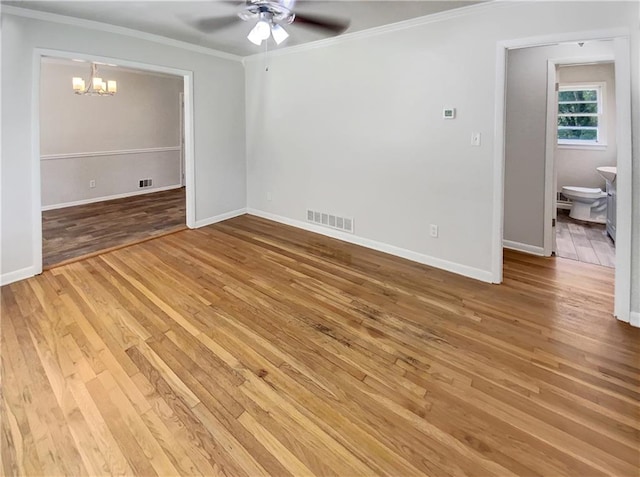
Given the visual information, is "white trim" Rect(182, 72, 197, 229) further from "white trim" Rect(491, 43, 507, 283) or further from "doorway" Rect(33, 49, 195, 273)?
"white trim" Rect(491, 43, 507, 283)

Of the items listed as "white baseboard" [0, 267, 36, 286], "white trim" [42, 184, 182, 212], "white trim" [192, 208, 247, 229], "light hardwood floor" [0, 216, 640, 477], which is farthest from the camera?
"white trim" [42, 184, 182, 212]

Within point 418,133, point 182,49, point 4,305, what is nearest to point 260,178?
point 182,49

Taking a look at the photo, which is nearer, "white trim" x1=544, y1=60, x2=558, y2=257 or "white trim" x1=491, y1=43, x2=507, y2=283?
"white trim" x1=491, y1=43, x2=507, y2=283

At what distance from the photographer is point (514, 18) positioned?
2.89 m

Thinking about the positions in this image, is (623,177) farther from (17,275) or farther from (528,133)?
(17,275)

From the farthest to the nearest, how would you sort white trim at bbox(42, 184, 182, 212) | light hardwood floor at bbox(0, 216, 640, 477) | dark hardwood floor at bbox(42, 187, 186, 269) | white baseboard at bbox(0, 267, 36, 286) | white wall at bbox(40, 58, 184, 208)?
white trim at bbox(42, 184, 182, 212) → white wall at bbox(40, 58, 184, 208) → dark hardwood floor at bbox(42, 187, 186, 269) → white baseboard at bbox(0, 267, 36, 286) → light hardwood floor at bbox(0, 216, 640, 477)

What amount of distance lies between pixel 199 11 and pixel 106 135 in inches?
174

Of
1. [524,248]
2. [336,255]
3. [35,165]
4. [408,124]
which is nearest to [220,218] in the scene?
[336,255]

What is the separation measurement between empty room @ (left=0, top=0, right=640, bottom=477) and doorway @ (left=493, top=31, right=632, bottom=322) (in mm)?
16

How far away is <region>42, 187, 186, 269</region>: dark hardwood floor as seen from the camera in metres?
4.18

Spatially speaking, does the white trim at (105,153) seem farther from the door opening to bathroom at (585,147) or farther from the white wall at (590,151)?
the white wall at (590,151)

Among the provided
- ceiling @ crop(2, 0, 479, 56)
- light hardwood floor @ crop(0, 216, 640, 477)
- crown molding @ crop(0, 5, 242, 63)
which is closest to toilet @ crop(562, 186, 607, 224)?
light hardwood floor @ crop(0, 216, 640, 477)

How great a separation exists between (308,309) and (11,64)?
11.0ft

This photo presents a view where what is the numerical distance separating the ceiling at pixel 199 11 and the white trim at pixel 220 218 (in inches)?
95.1
